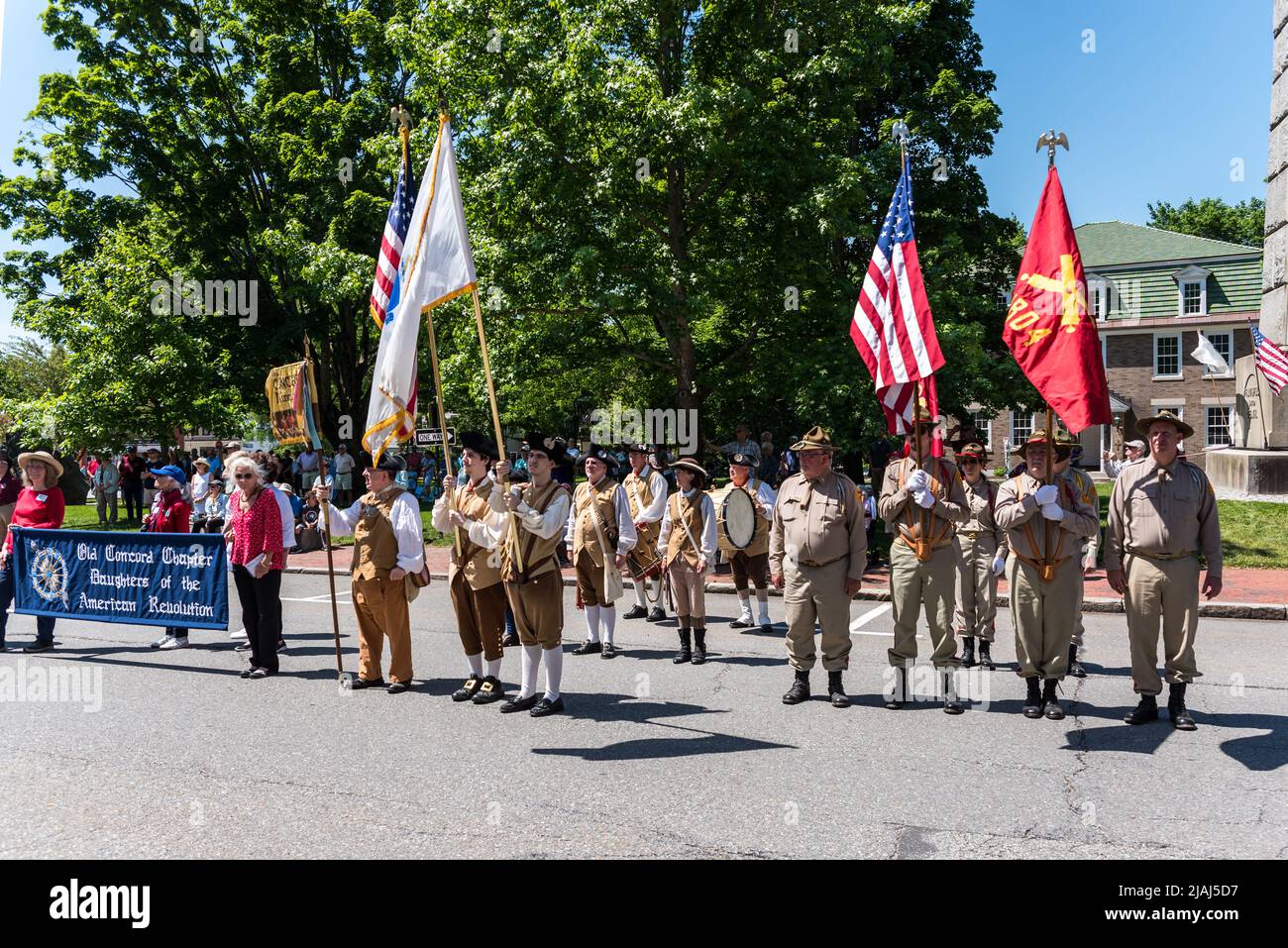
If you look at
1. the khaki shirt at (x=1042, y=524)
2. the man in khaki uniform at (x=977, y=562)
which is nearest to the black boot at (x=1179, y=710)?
the khaki shirt at (x=1042, y=524)

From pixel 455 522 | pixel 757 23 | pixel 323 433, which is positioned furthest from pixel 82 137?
pixel 455 522

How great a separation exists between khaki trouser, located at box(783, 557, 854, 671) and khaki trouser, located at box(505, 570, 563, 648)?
71.7 inches

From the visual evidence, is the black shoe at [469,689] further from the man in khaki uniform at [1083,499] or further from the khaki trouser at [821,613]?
the man in khaki uniform at [1083,499]

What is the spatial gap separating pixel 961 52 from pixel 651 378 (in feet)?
39.3

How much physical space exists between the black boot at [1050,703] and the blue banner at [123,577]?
745 cm

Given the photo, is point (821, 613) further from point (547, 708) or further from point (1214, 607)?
point (1214, 607)

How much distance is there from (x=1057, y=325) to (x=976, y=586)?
9.91 feet

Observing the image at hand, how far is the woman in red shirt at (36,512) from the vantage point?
10.0 metres

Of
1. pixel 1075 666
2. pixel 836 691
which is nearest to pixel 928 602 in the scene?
pixel 836 691

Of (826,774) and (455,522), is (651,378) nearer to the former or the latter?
(455,522)

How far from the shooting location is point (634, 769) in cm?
593

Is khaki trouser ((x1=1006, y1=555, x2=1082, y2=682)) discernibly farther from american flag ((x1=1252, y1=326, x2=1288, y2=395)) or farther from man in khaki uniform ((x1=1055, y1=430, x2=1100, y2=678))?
american flag ((x1=1252, y1=326, x2=1288, y2=395))

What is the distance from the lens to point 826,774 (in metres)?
Result: 5.72
